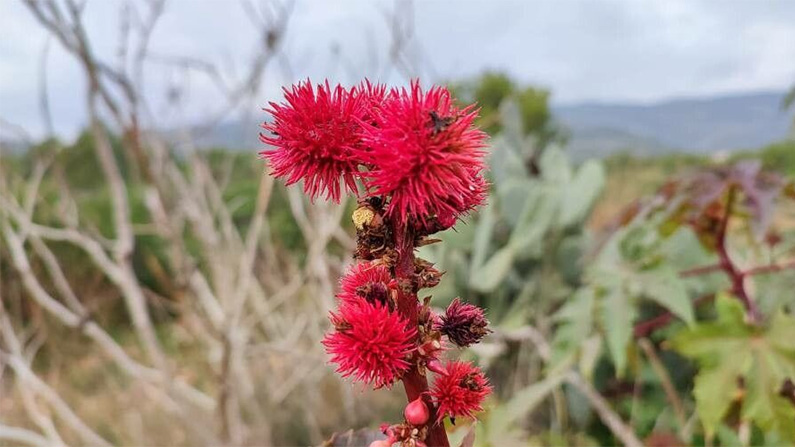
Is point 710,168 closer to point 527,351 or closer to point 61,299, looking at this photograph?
point 527,351

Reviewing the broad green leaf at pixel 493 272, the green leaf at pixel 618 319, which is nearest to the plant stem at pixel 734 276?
the green leaf at pixel 618 319

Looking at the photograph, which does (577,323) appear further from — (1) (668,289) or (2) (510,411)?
(2) (510,411)

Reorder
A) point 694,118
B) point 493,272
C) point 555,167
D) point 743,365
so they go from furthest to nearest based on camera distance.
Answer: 1. point 694,118
2. point 555,167
3. point 493,272
4. point 743,365

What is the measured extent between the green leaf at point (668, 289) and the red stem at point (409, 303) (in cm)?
103

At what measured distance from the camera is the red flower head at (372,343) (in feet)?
1.21

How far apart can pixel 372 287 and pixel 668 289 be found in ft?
3.76

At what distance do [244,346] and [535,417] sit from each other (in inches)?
38.3

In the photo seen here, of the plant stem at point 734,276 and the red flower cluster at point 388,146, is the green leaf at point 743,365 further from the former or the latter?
the red flower cluster at point 388,146

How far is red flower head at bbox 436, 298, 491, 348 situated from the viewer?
1.35 ft

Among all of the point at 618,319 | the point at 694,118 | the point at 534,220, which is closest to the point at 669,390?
the point at 618,319

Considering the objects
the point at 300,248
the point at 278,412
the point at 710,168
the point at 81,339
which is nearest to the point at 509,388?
the point at 278,412

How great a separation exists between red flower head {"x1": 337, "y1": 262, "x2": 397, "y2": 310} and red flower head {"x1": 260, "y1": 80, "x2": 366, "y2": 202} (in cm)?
5

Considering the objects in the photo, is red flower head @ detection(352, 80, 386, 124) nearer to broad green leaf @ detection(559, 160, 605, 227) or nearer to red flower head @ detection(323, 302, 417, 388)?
red flower head @ detection(323, 302, 417, 388)

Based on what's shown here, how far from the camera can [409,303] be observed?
0.39 m
